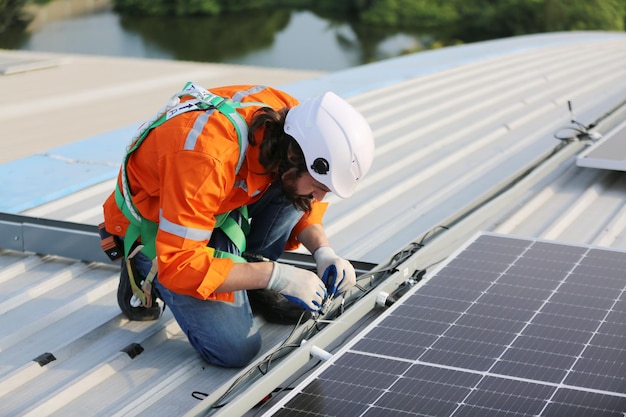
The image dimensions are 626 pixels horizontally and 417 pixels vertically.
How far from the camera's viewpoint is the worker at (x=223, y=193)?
446 cm

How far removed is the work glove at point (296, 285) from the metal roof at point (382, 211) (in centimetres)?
20

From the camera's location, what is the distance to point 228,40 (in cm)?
4666

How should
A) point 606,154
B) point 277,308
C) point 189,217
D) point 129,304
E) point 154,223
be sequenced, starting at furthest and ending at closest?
point 606,154, point 277,308, point 129,304, point 154,223, point 189,217

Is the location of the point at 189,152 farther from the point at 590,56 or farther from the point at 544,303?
the point at 590,56

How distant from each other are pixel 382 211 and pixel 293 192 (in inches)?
105

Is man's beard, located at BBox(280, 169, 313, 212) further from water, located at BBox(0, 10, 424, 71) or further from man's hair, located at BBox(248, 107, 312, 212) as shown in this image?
water, located at BBox(0, 10, 424, 71)

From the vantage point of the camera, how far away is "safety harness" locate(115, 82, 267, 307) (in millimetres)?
4688

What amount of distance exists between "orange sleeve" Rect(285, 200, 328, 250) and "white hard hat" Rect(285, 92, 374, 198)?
81 cm

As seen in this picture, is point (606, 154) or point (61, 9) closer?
point (606, 154)

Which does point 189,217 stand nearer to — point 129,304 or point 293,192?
point 293,192

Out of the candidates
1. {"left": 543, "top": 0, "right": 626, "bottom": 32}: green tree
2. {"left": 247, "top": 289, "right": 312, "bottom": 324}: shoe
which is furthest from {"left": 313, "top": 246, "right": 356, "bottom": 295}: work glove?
{"left": 543, "top": 0, "right": 626, "bottom": 32}: green tree

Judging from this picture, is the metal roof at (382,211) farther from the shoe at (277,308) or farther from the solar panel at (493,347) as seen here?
the solar panel at (493,347)

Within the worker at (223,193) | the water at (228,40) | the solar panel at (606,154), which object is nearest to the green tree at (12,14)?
the water at (228,40)

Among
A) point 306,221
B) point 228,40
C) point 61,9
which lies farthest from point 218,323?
point 61,9
